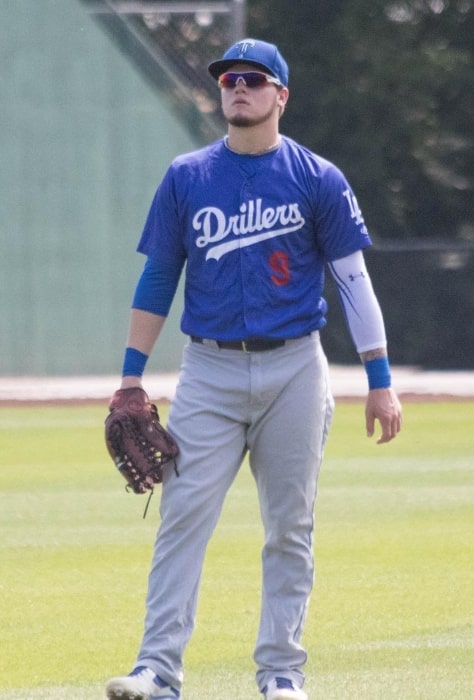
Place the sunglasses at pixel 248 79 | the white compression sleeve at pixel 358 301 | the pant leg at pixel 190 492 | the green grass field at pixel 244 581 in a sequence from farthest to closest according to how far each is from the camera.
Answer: the green grass field at pixel 244 581 → the white compression sleeve at pixel 358 301 → the sunglasses at pixel 248 79 → the pant leg at pixel 190 492

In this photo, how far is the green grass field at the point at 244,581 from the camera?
600 cm

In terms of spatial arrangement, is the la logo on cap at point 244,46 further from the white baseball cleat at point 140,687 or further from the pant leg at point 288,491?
the white baseball cleat at point 140,687

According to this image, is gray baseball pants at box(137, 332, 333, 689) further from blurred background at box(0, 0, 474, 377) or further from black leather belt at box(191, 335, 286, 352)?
blurred background at box(0, 0, 474, 377)

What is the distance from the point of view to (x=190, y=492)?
5.21 m

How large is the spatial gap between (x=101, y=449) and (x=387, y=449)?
97.9 inches

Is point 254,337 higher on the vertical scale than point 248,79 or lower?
lower

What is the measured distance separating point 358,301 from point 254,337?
0.38 metres

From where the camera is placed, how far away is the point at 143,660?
513 cm

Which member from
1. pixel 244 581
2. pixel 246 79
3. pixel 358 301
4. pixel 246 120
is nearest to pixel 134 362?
pixel 358 301

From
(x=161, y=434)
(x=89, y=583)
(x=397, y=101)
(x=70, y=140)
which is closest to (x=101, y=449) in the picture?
(x=89, y=583)

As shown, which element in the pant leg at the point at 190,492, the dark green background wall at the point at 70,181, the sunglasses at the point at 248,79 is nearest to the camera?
the pant leg at the point at 190,492

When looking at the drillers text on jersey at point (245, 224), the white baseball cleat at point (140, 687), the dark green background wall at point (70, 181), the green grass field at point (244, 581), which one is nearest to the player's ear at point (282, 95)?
the drillers text on jersey at point (245, 224)

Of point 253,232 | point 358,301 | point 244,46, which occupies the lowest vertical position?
point 358,301

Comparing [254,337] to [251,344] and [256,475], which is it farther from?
[256,475]
